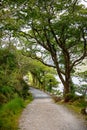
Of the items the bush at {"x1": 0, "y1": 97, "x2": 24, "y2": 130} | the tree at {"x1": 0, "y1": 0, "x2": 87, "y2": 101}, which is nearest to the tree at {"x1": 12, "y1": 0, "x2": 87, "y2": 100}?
the tree at {"x1": 0, "y1": 0, "x2": 87, "y2": 101}

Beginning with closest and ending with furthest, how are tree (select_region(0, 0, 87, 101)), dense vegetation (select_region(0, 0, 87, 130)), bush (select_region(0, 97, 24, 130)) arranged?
bush (select_region(0, 97, 24, 130))
dense vegetation (select_region(0, 0, 87, 130))
tree (select_region(0, 0, 87, 101))

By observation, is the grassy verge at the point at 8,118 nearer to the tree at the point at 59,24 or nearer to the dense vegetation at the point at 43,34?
the dense vegetation at the point at 43,34

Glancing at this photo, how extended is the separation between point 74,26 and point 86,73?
835 centimetres

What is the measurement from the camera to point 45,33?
21.3 metres

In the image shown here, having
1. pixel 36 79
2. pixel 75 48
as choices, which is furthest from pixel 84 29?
pixel 36 79

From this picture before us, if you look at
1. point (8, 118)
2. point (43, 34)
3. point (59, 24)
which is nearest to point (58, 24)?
point (59, 24)

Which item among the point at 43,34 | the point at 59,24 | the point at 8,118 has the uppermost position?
the point at 59,24

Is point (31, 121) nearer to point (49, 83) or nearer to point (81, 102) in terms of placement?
point (81, 102)

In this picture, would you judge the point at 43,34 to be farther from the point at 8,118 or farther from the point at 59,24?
the point at 8,118

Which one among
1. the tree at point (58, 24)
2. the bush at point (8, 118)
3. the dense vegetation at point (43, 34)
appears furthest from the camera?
the tree at point (58, 24)

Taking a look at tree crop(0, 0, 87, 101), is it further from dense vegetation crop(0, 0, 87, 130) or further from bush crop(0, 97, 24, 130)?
bush crop(0, 97, 24, 130)

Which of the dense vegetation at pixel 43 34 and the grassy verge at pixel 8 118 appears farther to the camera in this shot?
the dense vegetation at pixel 43 34

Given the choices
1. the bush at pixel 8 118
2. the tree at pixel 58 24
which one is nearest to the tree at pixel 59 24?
the tree at pixel 58 24

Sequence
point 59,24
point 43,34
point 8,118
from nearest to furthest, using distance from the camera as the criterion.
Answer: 1. point 8,118
2. point 59,24
3. point 43,34
